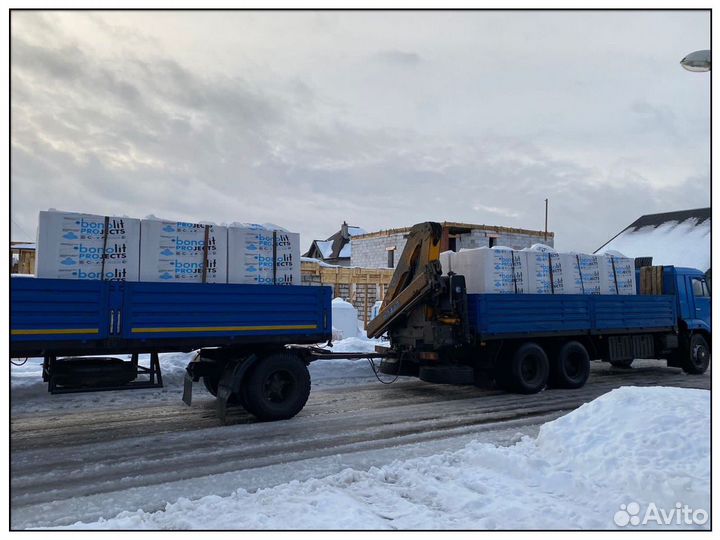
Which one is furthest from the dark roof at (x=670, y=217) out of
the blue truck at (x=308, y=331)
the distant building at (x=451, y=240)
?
the blue truck at (x=308, y=331)

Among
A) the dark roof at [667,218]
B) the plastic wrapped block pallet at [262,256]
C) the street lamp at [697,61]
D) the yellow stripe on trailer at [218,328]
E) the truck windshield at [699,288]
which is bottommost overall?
the yellow stripe on trailer at [218,328]

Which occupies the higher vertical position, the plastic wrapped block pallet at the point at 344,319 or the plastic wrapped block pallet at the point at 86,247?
the plastic wrapped block pallet at the point at 86,247

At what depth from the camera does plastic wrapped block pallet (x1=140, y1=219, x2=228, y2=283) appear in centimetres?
766

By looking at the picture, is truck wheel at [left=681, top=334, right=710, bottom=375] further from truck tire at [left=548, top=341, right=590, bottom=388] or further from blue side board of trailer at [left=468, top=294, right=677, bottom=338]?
truck tire at [left=548, top=341, right=590, bottom=388]

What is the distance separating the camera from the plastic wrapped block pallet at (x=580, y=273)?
1236 centimetres

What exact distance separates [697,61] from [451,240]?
75.5 feet

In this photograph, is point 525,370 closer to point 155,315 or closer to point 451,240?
point 155,315

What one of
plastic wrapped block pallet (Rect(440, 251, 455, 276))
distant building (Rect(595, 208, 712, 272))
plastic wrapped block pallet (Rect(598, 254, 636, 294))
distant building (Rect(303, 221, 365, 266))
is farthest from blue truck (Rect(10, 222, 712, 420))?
distant building (Rect(303, 221, 365, 266))

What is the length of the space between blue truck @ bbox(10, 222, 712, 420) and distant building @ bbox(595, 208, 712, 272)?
62.4 feet

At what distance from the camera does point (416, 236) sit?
11.4 m

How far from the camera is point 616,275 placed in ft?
43.7

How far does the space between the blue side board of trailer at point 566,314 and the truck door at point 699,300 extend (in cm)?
102

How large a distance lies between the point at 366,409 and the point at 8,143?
698 cm

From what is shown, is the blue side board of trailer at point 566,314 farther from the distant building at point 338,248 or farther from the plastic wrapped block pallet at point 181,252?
the distant building at point 338,248
